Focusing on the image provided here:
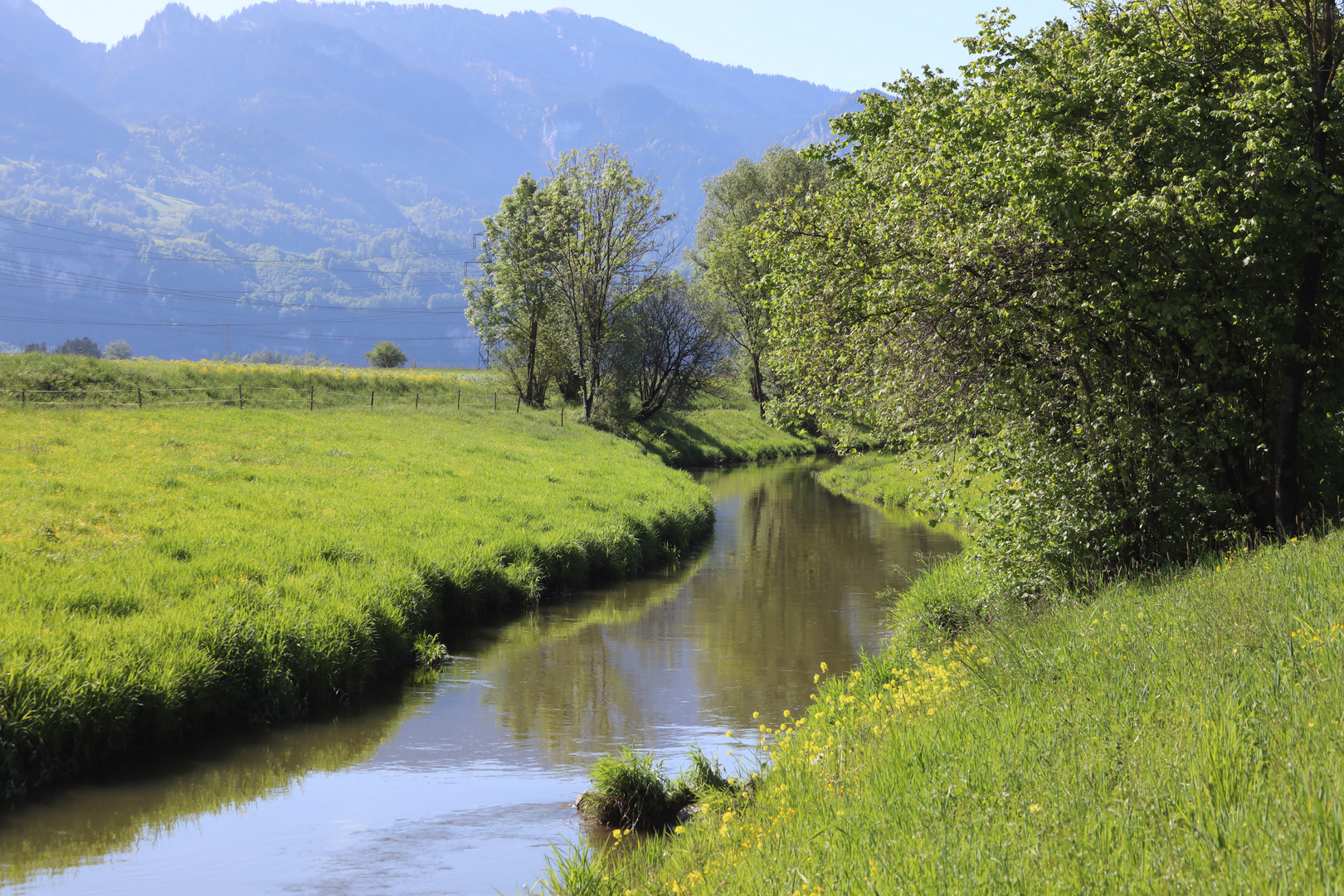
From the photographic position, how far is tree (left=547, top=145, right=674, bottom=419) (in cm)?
5106

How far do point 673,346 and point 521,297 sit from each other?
10514 millimetres

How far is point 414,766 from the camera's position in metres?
10.5

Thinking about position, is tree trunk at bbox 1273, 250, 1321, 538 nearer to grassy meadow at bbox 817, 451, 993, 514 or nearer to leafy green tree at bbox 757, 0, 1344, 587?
leafy green tree at bbox 757, 0, 1344, 587

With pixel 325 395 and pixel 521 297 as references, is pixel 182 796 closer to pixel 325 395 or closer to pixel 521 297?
pixel 325 395

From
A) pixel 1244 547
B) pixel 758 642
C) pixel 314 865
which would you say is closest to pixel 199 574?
pixel 314 865

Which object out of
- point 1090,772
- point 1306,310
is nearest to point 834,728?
point 1090,772

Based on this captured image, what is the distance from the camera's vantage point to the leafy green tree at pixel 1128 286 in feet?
33.3

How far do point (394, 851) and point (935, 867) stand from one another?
5.65m

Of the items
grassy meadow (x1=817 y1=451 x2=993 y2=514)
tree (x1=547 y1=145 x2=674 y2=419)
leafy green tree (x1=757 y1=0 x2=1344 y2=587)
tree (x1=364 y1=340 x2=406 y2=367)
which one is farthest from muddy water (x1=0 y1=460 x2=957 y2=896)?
tree (x1=364 y1=340 x2=406 y2=367)

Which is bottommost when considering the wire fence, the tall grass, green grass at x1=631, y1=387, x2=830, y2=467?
green grass at x1=631, y1=387, x2=830, y2=467

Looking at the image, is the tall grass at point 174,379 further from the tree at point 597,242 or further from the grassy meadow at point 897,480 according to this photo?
the grassy meadow at point 897,480

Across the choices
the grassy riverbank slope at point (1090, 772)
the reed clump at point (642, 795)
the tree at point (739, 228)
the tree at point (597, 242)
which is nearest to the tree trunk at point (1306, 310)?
the grassy riverbank slope at point (1090, 772)

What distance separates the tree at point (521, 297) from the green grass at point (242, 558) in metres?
25.3

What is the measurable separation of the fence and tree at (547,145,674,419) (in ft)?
18.7
